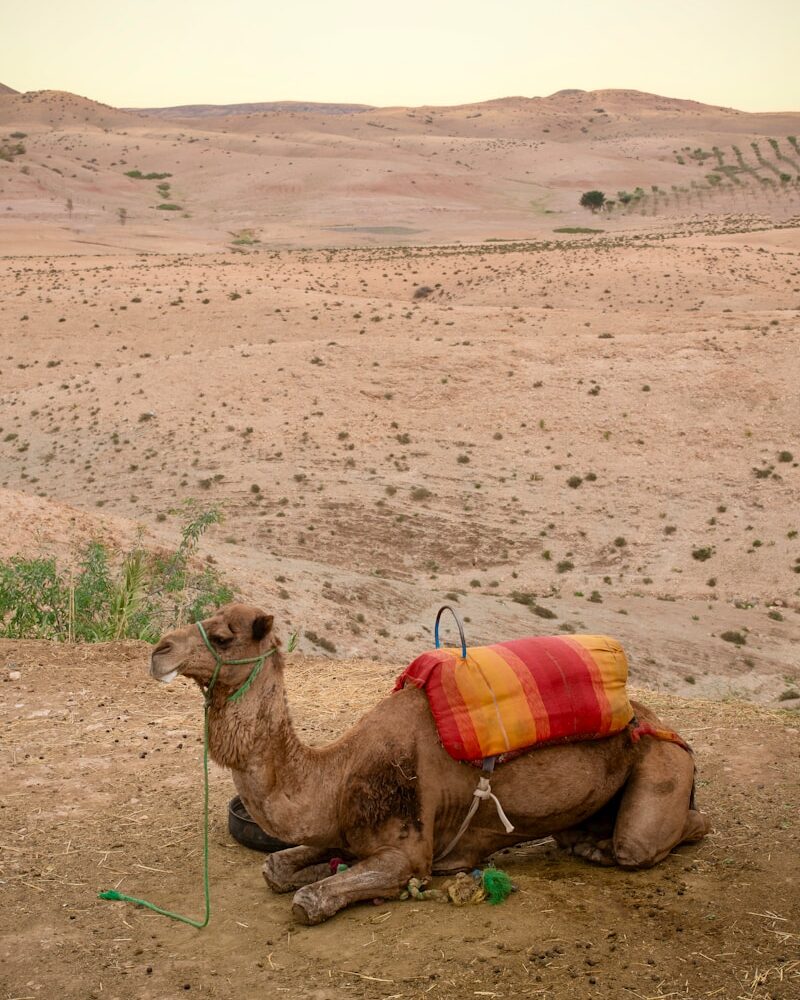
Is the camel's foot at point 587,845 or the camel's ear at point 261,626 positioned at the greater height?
the camel's ear at point 261,626

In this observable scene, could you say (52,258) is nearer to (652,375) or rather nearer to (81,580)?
(652,375)

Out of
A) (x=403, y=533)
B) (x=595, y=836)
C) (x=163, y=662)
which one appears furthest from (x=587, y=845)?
(x=403, y=533)

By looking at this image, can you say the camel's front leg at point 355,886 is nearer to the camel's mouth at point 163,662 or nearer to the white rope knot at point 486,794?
the white rope knot at point 486,794

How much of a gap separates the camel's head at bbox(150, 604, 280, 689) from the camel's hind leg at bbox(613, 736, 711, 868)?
209 centimetres

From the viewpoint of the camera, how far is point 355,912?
569 centimetres

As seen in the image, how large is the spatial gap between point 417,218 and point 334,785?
3659 inches

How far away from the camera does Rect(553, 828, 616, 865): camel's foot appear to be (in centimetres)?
626

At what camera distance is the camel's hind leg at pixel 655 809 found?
6.07 m

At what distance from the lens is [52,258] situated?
6066 centimetres

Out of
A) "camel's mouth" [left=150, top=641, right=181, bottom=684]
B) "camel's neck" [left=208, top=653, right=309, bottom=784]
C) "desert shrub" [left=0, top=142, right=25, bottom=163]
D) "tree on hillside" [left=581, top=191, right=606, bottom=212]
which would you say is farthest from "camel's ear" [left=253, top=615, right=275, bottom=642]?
"desert shrub" [left=0, top=142, right=25, bottom=163]

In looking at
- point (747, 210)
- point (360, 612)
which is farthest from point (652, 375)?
point (747, 210)

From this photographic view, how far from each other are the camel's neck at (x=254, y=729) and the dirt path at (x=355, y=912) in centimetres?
80

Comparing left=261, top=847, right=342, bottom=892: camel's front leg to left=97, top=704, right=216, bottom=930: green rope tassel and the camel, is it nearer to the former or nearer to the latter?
the camel

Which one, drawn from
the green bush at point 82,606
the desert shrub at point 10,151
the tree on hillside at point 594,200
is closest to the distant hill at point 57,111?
the desert shrub at point 10,151
